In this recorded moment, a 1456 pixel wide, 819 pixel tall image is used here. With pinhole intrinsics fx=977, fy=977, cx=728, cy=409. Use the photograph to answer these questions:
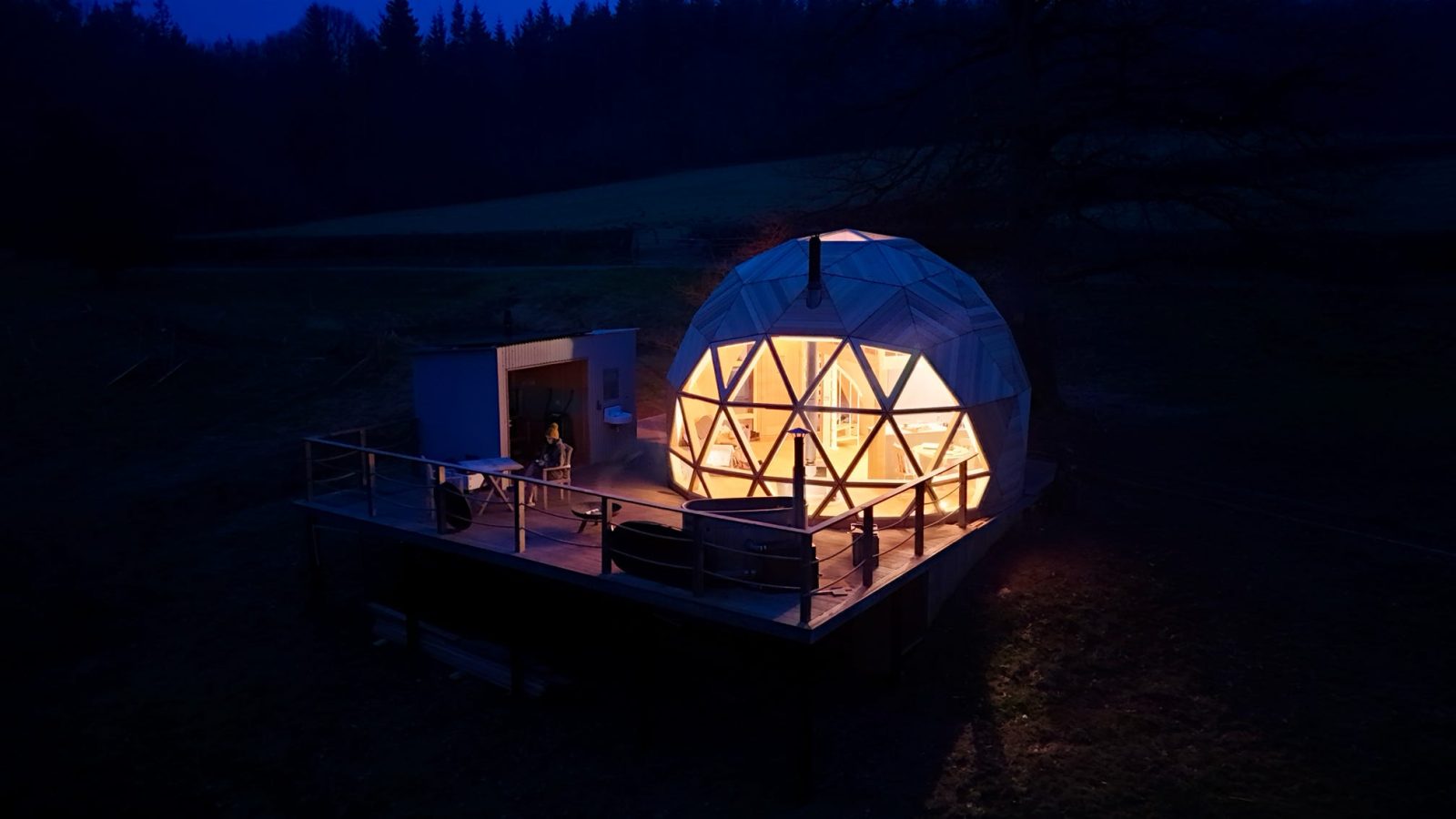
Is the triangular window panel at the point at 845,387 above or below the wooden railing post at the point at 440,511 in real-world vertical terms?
above

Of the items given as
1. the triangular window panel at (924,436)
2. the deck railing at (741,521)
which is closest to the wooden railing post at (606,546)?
the deck railing at (741,521)

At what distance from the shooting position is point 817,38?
58.9ft

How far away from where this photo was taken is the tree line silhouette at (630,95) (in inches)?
614

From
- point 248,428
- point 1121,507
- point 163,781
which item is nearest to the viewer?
point 163,781

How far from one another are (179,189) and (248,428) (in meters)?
26.3

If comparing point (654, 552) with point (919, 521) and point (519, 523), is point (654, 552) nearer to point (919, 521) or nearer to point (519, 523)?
point (519, 523)

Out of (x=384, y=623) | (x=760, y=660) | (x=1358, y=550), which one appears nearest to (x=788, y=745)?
(x=760, y=660)

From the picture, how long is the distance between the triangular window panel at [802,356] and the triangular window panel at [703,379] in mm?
910

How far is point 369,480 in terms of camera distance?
1150cm

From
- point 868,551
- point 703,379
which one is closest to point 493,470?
point 703,379

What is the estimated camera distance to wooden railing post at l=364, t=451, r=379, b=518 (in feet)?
37.3

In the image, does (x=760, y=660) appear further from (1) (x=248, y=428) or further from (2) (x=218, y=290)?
(2) (x=218, y=290)

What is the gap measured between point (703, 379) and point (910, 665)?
450 centimetres

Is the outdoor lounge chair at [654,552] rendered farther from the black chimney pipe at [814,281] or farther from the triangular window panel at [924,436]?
the black chimney pipe at [814,281]
